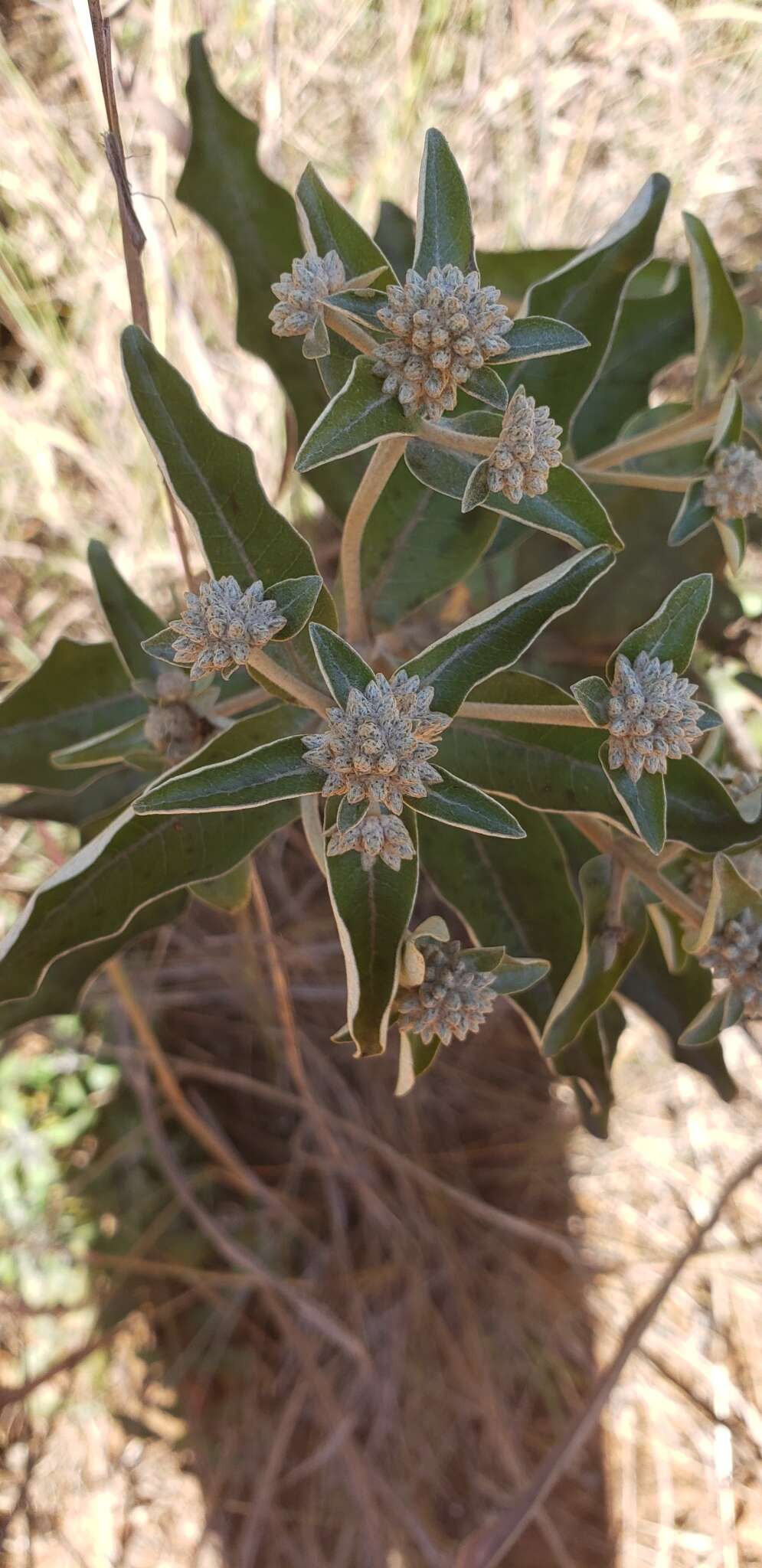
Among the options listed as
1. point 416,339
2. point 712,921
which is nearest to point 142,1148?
point 712,921

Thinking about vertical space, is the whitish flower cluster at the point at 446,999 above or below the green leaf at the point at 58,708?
below

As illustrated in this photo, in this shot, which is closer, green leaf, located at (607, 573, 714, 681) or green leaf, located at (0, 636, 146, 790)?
green leaf, located at (607, 573, 714, 681)

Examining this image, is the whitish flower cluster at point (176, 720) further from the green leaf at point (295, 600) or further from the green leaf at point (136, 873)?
the green leaf at point (295, 600)

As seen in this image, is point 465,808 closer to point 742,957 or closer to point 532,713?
point 532,713

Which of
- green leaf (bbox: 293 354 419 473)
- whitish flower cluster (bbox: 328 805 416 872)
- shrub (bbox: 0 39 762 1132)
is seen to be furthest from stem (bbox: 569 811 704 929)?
green leaf (bbox: 293 354 419 473)

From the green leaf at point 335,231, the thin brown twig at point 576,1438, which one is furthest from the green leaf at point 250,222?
the thin brown twig at point 576,1438

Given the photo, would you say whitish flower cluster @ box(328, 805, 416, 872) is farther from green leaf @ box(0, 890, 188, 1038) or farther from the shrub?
green leaf @ box(0, 890, 188, 1038)
